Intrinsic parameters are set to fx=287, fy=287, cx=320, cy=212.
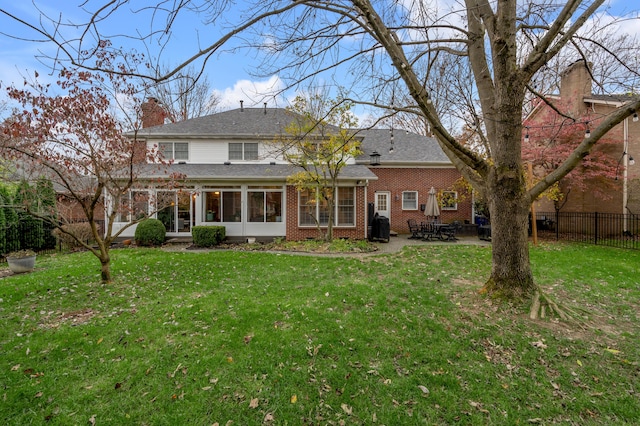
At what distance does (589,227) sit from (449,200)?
673 centimetres

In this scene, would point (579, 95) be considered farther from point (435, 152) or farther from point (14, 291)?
point (14, 291)

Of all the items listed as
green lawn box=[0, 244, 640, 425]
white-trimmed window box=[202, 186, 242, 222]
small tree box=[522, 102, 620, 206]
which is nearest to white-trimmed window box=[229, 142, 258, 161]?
white-trimmed window box=[202, 186, 242, 222]

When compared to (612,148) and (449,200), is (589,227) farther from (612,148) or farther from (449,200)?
(449,200)

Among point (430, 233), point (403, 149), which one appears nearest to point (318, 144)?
point (430, 233)

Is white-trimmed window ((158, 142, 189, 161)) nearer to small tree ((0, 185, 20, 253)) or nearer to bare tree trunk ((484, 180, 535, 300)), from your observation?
small tree ((0, 185, 20, 253))

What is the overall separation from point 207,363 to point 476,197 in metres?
15.7

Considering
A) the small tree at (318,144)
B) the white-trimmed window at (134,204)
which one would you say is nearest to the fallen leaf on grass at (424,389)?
the white-trimmed window at (134,204)

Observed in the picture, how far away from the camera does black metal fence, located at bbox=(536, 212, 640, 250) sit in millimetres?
13077

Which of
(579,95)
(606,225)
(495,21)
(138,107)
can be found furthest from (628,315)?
(579,95)

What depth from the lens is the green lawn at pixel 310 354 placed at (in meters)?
2.71

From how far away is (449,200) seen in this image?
603 inches

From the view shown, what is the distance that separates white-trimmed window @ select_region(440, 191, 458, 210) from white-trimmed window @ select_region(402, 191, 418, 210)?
4.35 feet

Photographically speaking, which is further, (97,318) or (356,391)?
(97,318)

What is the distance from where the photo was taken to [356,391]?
9.69 ft
